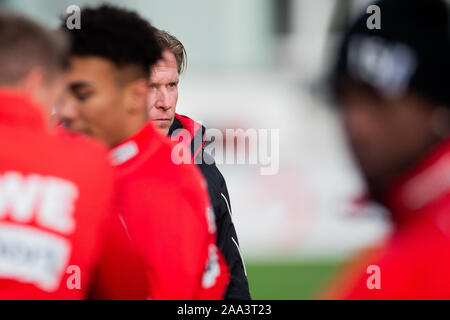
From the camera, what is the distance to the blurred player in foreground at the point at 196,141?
10.6ft

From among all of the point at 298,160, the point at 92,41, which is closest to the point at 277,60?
the point at 298,160

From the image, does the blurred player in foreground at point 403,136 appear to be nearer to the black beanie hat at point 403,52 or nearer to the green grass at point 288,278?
the black beanie hat at point 403,52

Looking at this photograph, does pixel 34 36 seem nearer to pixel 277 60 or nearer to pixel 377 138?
pixel 377 138

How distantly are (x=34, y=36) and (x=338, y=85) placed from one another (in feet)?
2.73

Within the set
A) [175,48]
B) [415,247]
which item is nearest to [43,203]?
[415,247]

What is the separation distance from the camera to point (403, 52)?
171 cm

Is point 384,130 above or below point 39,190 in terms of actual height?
above

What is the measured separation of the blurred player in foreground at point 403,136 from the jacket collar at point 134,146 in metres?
1.00

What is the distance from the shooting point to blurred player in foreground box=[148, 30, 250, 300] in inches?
128

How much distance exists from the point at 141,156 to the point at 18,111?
631 millimetres

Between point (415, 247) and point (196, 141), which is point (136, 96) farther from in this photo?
point (415, 247)

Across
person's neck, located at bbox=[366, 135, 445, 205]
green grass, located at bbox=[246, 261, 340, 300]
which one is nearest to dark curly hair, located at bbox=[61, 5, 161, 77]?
person's neck, located at bbox=[366, 135, 445, 205]

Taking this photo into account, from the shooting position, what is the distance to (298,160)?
761cm

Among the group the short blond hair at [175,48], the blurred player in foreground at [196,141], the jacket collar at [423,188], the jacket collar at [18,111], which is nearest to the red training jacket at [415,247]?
Result: the jacket collar at [423,188]
